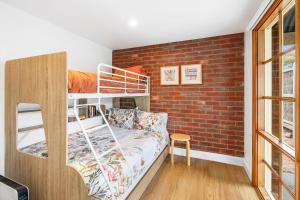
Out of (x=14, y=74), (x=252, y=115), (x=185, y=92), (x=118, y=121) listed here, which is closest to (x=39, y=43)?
(x=14, y=74)

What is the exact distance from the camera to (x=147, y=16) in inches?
81.9

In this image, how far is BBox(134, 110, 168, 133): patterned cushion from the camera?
2799mm

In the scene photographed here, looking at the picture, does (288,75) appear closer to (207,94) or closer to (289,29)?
(289,29)

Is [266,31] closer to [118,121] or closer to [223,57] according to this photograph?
[223,57]

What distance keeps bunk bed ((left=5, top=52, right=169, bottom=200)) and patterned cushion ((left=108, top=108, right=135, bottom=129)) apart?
93 centimetres

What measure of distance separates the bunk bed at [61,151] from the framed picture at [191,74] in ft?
5.22

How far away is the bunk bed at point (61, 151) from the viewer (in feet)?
4.17

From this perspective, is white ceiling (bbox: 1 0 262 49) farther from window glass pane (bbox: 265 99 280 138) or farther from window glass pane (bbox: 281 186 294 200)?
window glass pane (bbox: 281 186 294 200)

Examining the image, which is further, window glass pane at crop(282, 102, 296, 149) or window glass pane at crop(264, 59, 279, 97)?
window glass pane at crop(264, 59, 279, 97)

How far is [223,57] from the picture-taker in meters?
2.75

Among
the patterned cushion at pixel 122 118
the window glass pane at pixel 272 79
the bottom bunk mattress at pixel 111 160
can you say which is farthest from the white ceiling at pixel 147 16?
the bottom bunk mattress at pixel 111 160

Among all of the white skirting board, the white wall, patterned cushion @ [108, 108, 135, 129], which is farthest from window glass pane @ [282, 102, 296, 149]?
the white wall

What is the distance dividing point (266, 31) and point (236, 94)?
105 cm

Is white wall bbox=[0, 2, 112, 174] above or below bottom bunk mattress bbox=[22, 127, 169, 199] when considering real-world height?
above
